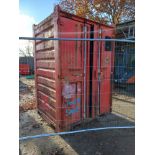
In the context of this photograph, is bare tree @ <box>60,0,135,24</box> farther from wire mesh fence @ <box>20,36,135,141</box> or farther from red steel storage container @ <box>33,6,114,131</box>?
red steel storage container @ <box>33,6,114,131</box>

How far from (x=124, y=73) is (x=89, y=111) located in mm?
3930

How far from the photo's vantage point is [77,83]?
3.98 meters

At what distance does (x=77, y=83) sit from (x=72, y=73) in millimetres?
297

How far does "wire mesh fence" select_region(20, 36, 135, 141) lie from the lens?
3646 mm

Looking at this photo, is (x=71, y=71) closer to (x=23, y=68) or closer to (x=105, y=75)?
(x=23, y=68)

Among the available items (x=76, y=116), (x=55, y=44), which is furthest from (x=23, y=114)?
(x=55, y=44)

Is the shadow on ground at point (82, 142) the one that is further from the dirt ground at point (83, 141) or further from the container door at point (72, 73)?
the container door at point (72, 73)

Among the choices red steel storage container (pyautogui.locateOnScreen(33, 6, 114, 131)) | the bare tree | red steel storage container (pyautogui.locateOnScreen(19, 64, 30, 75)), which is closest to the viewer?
red steel storage container (pyautogui.locateOnScreen(19, 64, 30, 75))

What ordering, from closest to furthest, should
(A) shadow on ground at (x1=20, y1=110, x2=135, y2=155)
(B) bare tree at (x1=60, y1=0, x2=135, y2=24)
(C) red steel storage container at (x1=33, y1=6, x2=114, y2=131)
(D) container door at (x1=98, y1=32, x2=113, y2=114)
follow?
(A) shadow on ground at (x1=20, y1=110, x2=135, y2=155) < (C) red steel storage container at (x1=33, y1=6, x2=114, y2=131) < (D) container door at (x1=98, y1=32, x2=113, y2=114) < (B) bare tree at (x1=60, y1=0, x2=135, y2=24)

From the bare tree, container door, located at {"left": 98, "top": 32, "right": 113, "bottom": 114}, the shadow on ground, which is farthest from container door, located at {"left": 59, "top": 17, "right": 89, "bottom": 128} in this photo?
the bare tree

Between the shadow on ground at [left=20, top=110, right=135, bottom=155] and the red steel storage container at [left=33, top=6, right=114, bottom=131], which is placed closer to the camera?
the shadow on ground at [left=20, top=110, right=135, bottom=155]
